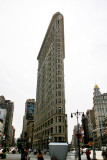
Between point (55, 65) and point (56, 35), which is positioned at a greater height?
point (56, 35)

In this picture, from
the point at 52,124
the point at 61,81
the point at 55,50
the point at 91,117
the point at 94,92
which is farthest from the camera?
the point at 91,117

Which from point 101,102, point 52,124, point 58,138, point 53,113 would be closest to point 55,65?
point 53,113

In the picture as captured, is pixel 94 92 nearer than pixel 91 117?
Yes

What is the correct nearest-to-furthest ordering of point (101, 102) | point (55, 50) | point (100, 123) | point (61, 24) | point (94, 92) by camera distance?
point (55, 50) → point (61, 24) → point (100, 123) → point (101, 102) → point (94, 92)

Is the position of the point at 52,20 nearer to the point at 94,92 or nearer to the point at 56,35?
the point at 56,35

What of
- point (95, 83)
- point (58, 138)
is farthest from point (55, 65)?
point (95, 83)

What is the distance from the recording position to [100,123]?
366ft

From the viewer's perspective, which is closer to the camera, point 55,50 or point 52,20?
point 55,50

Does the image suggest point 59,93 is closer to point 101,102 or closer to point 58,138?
point 58,138

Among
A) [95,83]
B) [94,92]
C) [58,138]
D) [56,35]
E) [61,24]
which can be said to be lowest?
[58,138]

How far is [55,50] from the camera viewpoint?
80438 mm

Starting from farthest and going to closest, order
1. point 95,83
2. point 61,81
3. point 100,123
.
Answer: point 95,83
point 100,123
point 61,81

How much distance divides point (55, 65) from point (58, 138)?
35.2 m

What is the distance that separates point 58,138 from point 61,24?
66.0 metres
